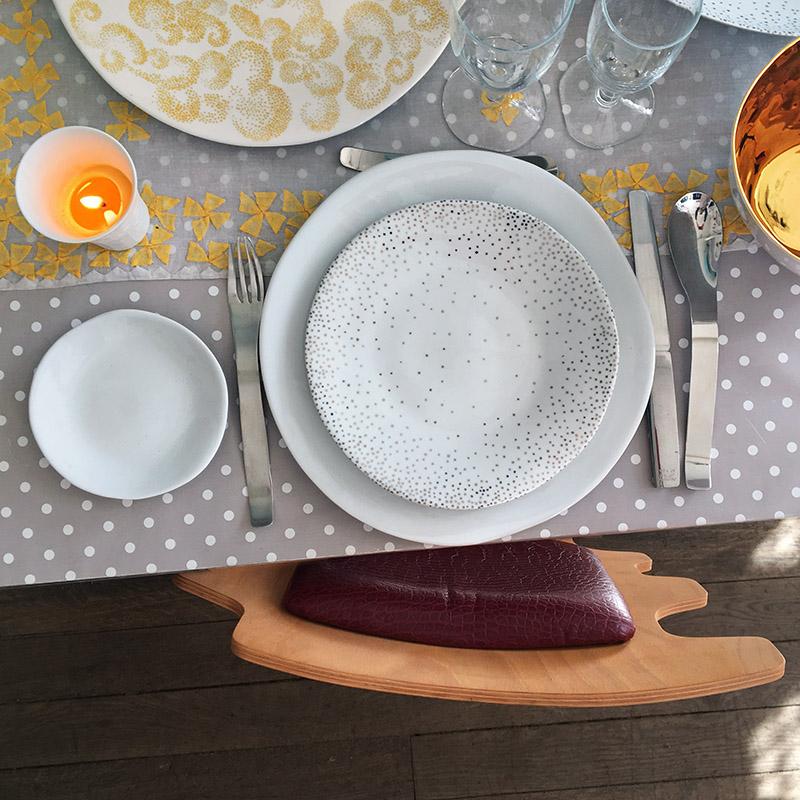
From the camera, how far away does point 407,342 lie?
61 centimetres

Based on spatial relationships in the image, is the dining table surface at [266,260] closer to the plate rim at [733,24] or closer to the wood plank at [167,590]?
the plate rim at [733,24]

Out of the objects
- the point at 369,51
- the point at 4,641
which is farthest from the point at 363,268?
the point at 4,641

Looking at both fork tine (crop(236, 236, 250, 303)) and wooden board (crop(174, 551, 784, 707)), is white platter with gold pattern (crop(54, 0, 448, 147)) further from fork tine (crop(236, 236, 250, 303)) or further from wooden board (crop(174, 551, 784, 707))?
wooden board (crop(174, 551, 784, 707))

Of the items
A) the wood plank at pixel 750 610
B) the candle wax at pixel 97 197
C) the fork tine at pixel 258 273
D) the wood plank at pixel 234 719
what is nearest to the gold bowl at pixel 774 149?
the fork tine at pixel 258 273

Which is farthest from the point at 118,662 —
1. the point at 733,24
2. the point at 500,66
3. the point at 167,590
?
the point at 733,24

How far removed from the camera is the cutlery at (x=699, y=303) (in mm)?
623

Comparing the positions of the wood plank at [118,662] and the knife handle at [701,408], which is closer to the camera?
the knife handle at [701,408]

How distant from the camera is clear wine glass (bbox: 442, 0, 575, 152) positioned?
1.81ft

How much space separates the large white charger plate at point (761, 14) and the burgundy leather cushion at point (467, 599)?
1.79 ft

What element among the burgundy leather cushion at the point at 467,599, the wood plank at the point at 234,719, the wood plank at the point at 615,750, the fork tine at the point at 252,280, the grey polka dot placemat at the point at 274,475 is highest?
the fork tine at the point at 252,280

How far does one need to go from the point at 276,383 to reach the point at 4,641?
0.95 meters

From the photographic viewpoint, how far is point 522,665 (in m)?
0.60

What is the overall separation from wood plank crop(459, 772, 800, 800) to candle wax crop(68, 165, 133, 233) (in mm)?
1106

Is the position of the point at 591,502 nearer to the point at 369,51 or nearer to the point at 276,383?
the point at 276,383
